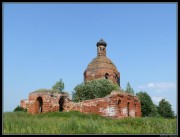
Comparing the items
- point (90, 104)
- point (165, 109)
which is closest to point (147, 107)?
point (165, 109)

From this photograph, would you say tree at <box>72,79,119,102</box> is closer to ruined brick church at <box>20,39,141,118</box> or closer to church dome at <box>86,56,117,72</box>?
ruined brick church at <box>20,39,141,118</box>

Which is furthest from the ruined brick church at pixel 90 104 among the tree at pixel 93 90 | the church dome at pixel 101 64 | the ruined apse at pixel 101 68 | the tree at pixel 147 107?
the church dome at pixel 101 64

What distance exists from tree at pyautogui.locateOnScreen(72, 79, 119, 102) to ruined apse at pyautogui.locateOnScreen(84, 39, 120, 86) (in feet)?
17.8

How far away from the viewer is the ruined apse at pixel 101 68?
3772 cm

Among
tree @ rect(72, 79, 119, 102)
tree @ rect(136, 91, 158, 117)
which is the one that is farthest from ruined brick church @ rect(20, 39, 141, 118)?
tree @ rect(136, 91, 158, 117)

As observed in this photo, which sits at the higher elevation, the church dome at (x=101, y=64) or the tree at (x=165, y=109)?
the church dome at (x=101, y=64)

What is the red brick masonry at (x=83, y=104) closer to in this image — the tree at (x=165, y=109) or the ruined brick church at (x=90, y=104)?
the ruined brick church at (x=90, y=104)

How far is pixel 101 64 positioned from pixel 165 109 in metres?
11.1

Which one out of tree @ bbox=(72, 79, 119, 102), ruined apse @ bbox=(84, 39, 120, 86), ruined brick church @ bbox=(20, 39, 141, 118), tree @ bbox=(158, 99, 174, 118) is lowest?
tree @ bbox=(158, 99, 174, 118)

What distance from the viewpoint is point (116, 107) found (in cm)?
2466

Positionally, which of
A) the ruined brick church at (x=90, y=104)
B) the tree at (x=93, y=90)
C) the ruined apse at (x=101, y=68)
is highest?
the ruined apse at (x=101, y=68)

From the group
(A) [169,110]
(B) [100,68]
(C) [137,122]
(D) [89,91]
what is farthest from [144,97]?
(C) [137,122]

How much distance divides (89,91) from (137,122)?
63.4 ft

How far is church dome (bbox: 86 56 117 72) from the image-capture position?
38125 mm
